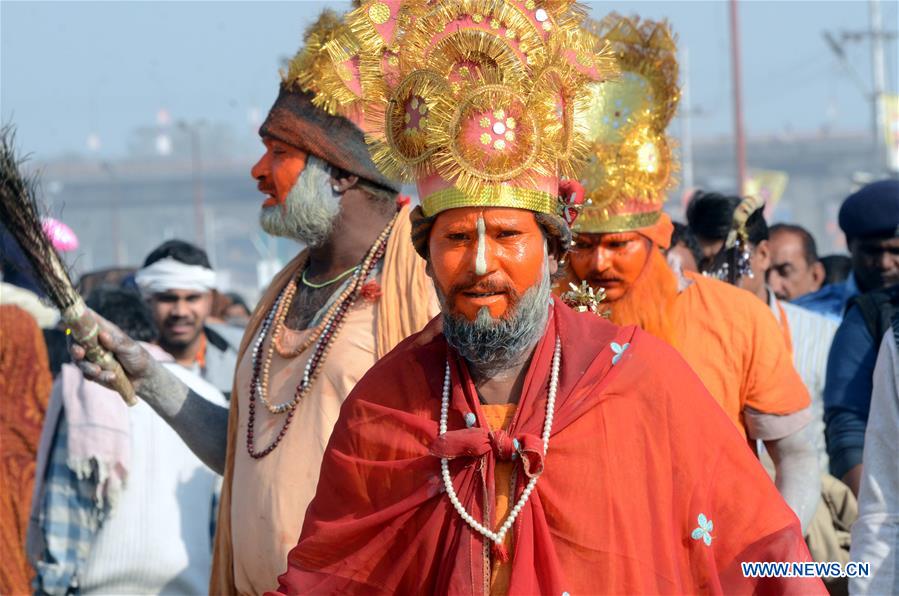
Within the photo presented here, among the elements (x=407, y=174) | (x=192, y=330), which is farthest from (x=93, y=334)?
(x=192, y=330)

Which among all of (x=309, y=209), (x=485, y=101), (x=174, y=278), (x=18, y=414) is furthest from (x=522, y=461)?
(x=174, y=278)

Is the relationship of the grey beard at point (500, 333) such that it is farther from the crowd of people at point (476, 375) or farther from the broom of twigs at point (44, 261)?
the broom of twigs at point (44, 261)

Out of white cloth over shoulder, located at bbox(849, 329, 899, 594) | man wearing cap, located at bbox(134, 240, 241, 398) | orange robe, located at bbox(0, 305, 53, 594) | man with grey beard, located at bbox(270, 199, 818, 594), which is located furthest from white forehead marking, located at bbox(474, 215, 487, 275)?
man wearing cap, located at bbox(134, 240, 241, 398)

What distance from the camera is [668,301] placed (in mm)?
5375

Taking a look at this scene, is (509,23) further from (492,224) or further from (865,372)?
(865,372)

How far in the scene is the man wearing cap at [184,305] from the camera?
8156 mm

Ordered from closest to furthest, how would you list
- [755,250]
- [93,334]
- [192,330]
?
[93,334], [755,250], [192,330]

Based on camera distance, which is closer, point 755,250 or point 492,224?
point 492,224

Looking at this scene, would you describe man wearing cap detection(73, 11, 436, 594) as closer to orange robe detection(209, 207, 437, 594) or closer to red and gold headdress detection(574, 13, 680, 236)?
orange robe detection(209, 207, 437, 594)

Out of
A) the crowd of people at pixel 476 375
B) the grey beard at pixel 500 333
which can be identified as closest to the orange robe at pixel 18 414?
the crowd of people at pixel 476 375

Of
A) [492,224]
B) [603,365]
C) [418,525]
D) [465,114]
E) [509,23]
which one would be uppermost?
[509,23]

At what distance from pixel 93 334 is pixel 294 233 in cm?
76

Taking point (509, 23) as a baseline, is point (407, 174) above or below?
below

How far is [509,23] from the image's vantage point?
147 inches
